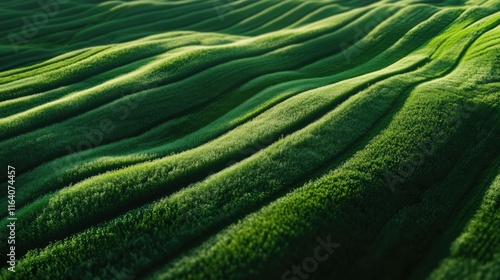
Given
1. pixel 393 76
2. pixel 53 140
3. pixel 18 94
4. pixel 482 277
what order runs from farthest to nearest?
pixel 18 94
pixel 393 76
pixel 53 140
pixel 482 277

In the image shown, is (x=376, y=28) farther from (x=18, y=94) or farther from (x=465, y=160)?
(x=18, y=94)

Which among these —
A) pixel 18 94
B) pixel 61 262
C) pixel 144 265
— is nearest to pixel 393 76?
pixel 144 265

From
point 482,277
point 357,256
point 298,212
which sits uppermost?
point 298,212

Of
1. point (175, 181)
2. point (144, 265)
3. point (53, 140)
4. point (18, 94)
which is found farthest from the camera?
point (18, 94)

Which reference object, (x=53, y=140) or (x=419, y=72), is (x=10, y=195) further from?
A: (x=419, y=72)

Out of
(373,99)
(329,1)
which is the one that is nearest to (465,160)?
(373,99)

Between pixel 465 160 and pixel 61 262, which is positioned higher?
pixel 61 262

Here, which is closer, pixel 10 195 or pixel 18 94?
pixel 10 195
